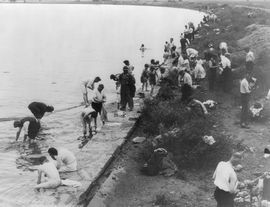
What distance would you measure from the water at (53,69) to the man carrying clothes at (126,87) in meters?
2.13

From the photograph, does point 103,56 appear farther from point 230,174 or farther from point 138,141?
point 230,174

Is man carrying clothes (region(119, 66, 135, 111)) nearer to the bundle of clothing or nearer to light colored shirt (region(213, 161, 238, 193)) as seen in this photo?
the bundle of clothing

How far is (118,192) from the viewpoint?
10.5 metres

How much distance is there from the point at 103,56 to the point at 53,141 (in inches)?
912

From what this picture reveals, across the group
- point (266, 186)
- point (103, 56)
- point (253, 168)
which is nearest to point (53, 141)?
point (253, 168)

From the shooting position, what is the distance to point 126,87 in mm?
15953

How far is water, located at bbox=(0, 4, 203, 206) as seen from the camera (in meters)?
13.7

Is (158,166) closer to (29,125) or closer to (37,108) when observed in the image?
(29,125)

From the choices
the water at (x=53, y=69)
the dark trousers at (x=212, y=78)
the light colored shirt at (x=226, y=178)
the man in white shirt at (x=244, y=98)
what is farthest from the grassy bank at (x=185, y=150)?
the water at (x=53, y=69)

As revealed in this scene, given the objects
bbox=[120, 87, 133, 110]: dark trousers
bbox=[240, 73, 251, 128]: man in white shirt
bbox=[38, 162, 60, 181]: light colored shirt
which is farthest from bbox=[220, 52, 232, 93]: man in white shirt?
bbox=[38, 162, 60, 181]: light colored shirt

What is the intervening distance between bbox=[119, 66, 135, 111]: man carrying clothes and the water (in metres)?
2.13

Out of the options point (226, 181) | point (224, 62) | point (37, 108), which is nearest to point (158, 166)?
point (226, 181)

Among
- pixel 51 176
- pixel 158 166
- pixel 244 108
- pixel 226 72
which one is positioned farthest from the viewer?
pixel 226 72

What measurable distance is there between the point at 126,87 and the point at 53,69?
1704cm
